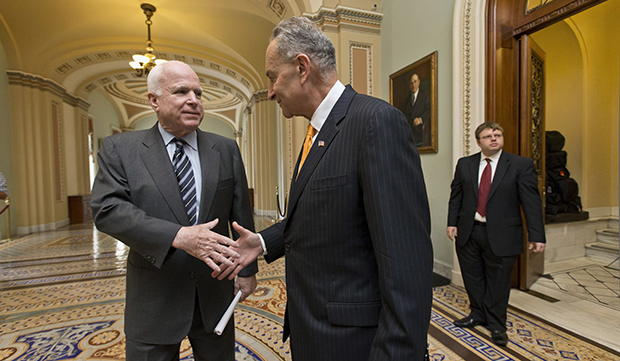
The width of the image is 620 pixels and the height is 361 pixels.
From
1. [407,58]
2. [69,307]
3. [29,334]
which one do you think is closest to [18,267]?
[69,307]

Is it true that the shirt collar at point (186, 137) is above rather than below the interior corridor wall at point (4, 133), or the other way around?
below

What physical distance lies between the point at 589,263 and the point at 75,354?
6543 mm

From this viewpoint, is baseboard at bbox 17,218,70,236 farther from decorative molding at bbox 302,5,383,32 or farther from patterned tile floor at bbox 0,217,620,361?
decorative molding at bbox 302,5,383,32

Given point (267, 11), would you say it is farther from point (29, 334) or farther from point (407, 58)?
point (29, 334)

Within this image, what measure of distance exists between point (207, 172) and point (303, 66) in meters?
0.68

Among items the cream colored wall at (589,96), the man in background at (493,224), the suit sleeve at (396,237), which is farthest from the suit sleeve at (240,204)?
the cream colored wall at (589,96)

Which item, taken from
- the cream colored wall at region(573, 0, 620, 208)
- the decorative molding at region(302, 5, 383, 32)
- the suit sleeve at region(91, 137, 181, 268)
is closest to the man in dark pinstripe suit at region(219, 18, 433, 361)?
the suit sleeve at region(91, 137, 181, 268)

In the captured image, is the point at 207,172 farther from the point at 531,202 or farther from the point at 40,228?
the point at 40,228

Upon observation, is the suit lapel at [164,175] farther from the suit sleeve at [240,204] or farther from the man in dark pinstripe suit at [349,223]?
the man in dark pinstripe suit at [349,223]

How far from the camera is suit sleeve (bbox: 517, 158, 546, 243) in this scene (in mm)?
2580

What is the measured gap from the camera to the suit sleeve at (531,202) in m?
2.58

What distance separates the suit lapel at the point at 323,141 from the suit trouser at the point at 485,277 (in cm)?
231

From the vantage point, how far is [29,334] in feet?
9.17

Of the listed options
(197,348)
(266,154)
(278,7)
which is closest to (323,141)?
(197,348)
